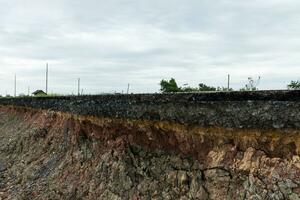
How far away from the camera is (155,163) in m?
4.55

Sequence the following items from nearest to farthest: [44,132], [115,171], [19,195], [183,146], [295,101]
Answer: [295,101]
[183,146]
[115,171]
[19,195]
[44,132]

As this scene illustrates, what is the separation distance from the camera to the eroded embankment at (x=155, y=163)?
3131mm

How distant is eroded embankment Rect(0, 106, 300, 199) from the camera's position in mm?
3131

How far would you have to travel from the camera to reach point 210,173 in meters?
3.69

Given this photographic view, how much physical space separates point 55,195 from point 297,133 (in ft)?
13.6

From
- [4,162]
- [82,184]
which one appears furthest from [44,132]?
[82,184]

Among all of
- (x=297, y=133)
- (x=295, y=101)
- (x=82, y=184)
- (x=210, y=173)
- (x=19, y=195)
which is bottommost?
(x=19, y=195)

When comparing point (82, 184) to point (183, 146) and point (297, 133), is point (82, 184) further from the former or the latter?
point (297, 133)

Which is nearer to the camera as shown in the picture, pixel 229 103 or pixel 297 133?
pixel 297 133

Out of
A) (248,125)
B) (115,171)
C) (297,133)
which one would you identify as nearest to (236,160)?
(248,125)

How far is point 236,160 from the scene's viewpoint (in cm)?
343

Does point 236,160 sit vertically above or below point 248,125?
below

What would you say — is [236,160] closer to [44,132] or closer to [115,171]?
[115,171]

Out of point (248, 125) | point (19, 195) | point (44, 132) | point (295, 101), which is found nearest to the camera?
point (295, 101)
